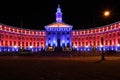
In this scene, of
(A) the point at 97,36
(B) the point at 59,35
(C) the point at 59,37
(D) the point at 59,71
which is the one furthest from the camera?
(B) the point at 59,35

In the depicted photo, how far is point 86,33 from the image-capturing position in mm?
111750

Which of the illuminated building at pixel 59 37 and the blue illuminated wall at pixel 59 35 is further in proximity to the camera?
the blue illuminated wall at pixel 59 35

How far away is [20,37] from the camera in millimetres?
102875

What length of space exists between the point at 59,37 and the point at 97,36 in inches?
800

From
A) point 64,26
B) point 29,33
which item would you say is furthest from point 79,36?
point 29,33

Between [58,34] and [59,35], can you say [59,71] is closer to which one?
[59,35]

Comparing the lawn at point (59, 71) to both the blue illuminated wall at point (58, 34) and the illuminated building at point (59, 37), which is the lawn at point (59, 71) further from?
the blue illuminated wall at point (58, 34)

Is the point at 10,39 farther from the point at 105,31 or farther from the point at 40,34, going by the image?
the point at 105,31

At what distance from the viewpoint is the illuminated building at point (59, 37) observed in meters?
89.1

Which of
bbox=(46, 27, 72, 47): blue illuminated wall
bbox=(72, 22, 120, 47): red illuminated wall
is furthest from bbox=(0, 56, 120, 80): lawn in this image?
bbox=(46, 27, 72, 47): blue illuminated wall

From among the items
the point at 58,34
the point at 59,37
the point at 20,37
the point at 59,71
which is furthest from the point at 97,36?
the point at 59,71

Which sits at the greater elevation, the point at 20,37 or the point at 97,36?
the point at 20,37

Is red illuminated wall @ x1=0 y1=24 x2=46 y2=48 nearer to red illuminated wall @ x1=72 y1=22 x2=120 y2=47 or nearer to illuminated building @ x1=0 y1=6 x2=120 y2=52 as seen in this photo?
illuminated building @ x1=0 y1=6 x2=120 y2=52

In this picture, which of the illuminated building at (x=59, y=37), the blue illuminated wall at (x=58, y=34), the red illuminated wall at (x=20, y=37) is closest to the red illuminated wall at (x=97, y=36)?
the illuminated building at (x=59, y=37)
